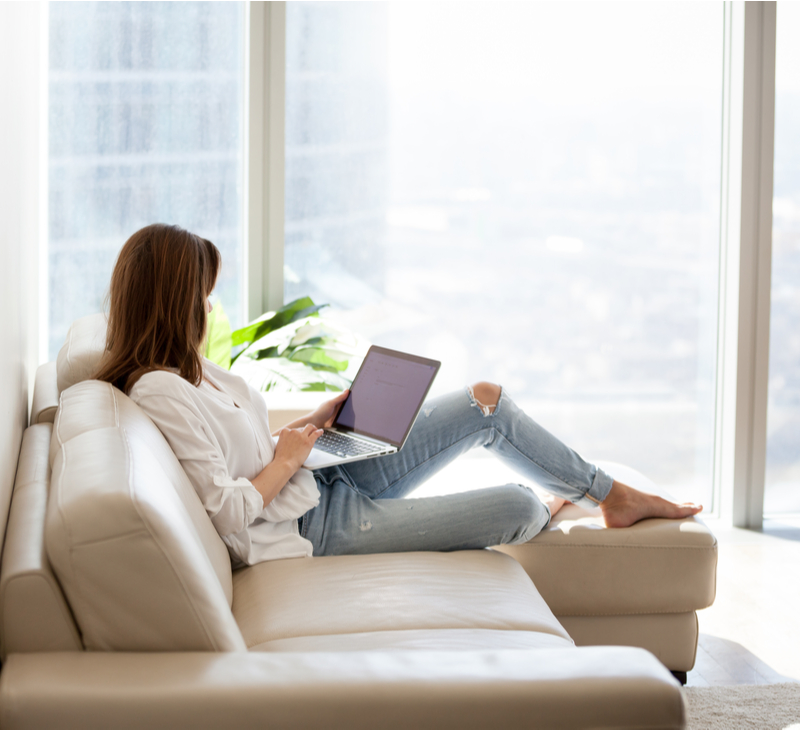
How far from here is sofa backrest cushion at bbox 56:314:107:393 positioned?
65.9 inches

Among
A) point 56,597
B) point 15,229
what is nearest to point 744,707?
point 56,597

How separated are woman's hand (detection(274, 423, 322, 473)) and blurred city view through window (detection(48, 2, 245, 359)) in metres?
1.71

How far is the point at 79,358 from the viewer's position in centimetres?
170

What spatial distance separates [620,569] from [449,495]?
0.46 m

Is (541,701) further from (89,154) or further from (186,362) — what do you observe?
(89,154)

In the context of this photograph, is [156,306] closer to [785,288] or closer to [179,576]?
[179,576]

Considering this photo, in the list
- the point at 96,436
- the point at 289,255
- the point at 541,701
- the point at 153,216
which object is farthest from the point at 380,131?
the point at 541,701

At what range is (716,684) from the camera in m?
1.92

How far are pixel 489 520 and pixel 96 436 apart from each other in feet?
2.88

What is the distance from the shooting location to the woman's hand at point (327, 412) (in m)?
1.96

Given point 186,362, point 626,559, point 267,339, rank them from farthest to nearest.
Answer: point 267,339
point 626,559
point 186,362

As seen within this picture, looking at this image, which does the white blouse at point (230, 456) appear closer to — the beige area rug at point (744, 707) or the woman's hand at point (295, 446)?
the woman's hand at point (295, 446)

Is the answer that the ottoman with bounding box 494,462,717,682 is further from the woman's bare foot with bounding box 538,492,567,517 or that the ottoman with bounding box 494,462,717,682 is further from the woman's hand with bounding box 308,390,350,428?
the woman's hand with bounding box 308,390,350,428

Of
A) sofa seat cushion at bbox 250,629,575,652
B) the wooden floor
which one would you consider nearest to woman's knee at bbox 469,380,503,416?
the wooden floor
